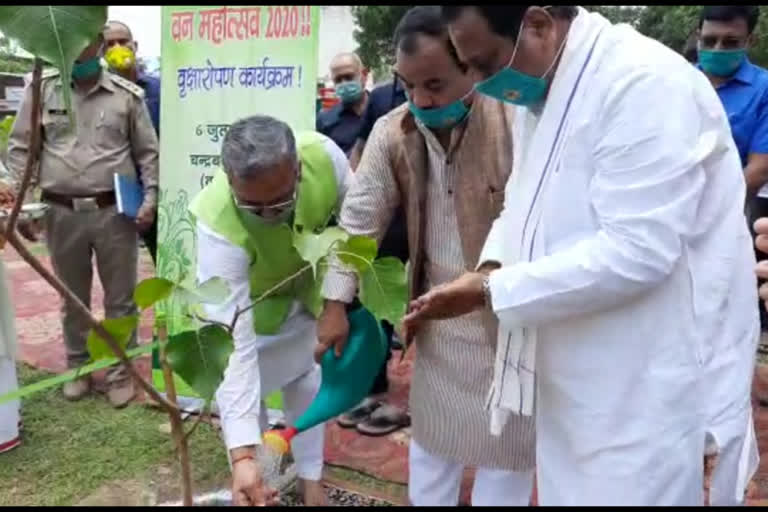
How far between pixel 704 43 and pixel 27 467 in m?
3.13

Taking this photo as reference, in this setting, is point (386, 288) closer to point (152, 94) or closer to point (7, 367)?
point (7, 367)

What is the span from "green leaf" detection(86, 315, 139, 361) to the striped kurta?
0.92 m

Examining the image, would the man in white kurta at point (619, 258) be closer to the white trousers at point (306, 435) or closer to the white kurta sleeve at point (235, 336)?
the white kurta sleeve at point (235, 336)

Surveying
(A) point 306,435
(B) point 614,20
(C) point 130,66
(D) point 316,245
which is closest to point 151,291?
(D) point 316,245

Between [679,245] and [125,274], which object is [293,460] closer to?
[125,274]

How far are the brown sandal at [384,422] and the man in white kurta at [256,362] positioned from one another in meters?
0.68

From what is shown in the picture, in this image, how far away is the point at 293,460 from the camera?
2.79 meters

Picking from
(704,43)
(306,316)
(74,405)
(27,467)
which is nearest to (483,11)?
(306,316)

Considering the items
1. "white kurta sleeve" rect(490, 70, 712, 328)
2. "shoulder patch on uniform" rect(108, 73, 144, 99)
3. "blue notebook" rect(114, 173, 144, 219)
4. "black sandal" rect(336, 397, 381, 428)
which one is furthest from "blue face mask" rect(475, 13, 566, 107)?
"shoulder patch on uniform" rect(108, 73, 144, 99)

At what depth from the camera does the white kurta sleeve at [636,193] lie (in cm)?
122

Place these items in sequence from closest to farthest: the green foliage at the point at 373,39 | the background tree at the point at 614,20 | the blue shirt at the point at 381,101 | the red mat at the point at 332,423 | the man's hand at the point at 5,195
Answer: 1. the man's hand at the point at 5,195
2. the red mat at the point at 332,423
3. the blue shirt at the point at 381,101
4. the background tree at the point at 614,20
5. the green foliage at the point at 373,39

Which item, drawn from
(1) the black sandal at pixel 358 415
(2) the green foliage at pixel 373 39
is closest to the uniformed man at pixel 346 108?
(1) the black sandal at pixel 358 415

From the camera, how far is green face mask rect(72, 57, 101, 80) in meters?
3.42

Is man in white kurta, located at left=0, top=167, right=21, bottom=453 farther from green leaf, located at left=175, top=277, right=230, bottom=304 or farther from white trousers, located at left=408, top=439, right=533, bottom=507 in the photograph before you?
green leaf, located at left=175, top=277, right=230, bottom=304
